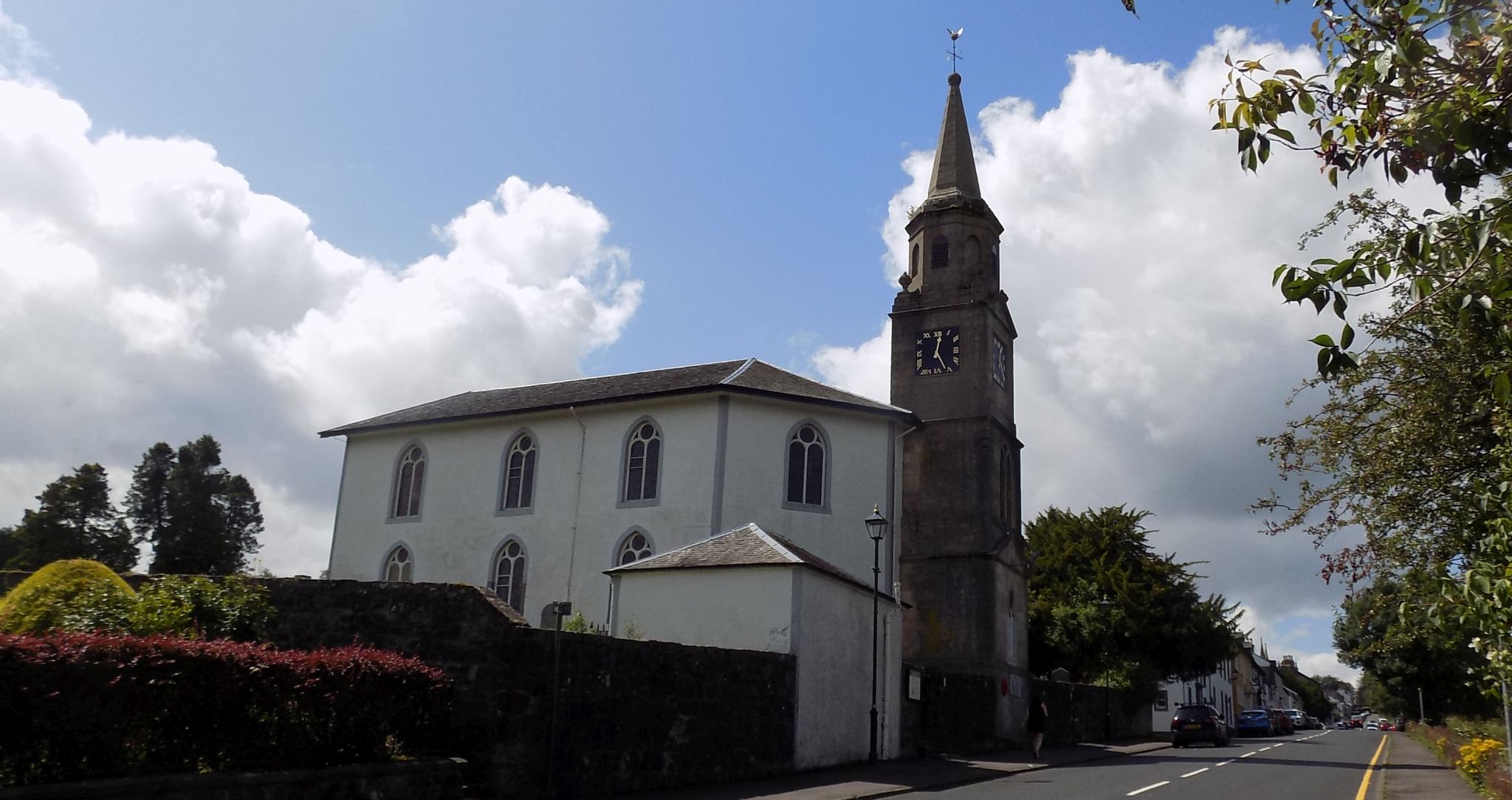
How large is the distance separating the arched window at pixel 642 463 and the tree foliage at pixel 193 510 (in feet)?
109

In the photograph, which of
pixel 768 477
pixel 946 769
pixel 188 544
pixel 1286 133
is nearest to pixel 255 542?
pixel 188 544

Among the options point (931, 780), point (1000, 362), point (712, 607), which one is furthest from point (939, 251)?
point (931, 780)

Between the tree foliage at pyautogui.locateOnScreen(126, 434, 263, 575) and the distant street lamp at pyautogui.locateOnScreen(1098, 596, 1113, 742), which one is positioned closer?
the distant street lamp at pyautogui.locateOnScreen(1098, 596, 1113, 742)

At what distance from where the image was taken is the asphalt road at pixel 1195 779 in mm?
16031

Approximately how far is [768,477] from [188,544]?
3906 cm

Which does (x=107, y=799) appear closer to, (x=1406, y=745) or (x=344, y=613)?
(x=344, y=613)

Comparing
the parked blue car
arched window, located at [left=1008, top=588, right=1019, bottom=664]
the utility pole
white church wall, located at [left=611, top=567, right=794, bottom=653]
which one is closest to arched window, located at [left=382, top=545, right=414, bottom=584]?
white church wall, located at [left=611, top=567, right=794, bottom=653]

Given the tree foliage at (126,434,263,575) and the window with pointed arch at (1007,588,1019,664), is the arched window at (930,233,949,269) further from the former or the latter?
the tree foliage at (126,434,263,575)

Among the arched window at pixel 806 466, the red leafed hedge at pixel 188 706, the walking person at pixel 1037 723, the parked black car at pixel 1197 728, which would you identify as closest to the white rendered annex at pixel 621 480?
the arched window at pixel 806 466

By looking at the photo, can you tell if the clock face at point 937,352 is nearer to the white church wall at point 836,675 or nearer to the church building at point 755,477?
the church building at point 755,477

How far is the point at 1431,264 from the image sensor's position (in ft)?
23.2

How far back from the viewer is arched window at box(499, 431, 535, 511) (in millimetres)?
32719

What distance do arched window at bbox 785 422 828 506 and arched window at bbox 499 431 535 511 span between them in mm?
7931

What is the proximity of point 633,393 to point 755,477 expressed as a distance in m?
4.36
